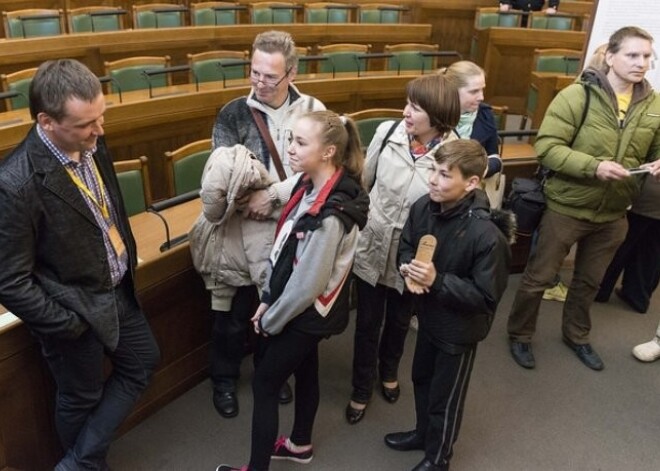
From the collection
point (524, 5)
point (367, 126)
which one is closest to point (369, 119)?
point (367, 126)

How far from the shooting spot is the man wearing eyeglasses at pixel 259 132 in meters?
1.86

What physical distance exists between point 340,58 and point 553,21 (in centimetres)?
271

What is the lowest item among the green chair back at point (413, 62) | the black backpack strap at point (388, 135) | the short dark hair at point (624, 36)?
the green chair back at point (413, 62)

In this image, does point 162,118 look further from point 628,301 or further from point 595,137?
point 628,301

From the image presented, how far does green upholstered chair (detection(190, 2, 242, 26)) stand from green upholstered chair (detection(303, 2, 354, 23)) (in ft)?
2.03

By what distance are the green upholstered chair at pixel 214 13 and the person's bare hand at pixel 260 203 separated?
164 inches

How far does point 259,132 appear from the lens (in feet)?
6.41

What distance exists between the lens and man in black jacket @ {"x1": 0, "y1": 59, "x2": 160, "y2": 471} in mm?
1337

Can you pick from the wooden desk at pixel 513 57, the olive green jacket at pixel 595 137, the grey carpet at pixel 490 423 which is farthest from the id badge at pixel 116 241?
the wooden desk at pixel 513 57

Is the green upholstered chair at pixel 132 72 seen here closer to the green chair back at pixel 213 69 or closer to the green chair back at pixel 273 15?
the green chair back at pixel 213 69

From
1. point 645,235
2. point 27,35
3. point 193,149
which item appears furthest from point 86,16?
point 645,235

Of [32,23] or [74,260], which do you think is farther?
[32,23]

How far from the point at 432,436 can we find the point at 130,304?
1.02m

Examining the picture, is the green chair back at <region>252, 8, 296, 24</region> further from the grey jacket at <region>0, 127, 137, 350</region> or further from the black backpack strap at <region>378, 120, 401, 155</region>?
the grey jacket at <region>0, 127, 137, 350</region>
